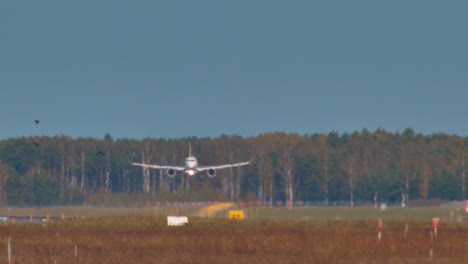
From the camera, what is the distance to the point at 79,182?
198750mm

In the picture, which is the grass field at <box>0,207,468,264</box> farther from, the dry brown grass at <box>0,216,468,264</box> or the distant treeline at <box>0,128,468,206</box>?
the distant treeline at <box>0,128,468,206</box>

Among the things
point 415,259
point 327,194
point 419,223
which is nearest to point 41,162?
point 327,194

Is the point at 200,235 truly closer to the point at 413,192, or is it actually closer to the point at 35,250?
the point at 35,250

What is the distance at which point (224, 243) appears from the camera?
197 feet

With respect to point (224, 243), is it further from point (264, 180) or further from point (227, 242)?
point (264, 180)

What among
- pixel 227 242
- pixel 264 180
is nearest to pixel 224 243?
pixel 227 242

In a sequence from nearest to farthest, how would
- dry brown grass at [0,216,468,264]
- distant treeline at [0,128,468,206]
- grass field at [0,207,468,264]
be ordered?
dry brown grass at [0,216,468,264]
grass field at [0,207,468,264]
distant treeline at [0,128,468,206]

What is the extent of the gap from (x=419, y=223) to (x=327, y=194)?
9580 cm

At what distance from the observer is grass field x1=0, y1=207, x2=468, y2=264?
5197 cm

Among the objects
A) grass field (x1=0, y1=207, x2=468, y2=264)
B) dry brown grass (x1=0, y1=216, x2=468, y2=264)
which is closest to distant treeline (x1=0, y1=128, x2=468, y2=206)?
grass field (x1=0, y1=207, x2=468, y2=264)

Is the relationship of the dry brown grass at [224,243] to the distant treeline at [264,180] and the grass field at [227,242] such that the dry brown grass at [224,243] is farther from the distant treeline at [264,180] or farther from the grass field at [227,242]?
the distant treeline at [264,180]

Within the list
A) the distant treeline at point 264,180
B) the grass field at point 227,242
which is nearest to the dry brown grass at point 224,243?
the grass field at point 227,242

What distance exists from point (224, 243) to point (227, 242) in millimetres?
495

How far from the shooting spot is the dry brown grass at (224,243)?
51.8 meters
